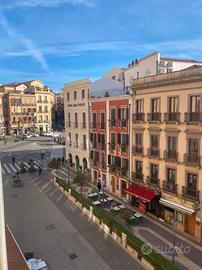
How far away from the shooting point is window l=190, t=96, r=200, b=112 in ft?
65.3

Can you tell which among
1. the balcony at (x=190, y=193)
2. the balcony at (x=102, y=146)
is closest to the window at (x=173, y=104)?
the balcony at (x=190, y=193)

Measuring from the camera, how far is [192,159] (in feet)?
67.1

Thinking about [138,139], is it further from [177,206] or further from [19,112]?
[19,112]

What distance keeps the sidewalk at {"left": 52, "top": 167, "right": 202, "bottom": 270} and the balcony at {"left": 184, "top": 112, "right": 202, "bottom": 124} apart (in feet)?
33.0

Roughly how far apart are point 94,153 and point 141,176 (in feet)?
36.4

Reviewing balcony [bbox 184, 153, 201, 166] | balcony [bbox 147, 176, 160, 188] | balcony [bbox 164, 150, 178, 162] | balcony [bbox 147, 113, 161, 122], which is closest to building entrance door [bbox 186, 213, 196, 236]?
balcony [bbox 147, 176, 160, 188]

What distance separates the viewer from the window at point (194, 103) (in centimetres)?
1991

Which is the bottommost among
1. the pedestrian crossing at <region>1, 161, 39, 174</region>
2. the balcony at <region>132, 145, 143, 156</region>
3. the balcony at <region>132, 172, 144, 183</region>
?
the pedestrian crossing at <region>1, 161, 39, 174</region>

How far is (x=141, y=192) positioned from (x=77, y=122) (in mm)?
18305

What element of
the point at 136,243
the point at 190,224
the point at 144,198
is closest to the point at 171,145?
the point at 144,198

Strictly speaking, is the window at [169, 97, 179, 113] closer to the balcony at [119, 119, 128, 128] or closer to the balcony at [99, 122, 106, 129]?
the balcony at [119, 119, 128, 128]

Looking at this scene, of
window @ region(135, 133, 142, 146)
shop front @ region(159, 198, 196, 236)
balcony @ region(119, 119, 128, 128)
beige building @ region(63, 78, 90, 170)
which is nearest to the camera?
shop front @ region(159, 198, 196, 236)

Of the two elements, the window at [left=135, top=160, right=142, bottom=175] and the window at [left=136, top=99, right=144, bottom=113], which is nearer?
the window at [left=136, top=99, right=144, bottom=113]

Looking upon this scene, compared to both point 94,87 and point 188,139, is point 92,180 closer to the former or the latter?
point 94,87
